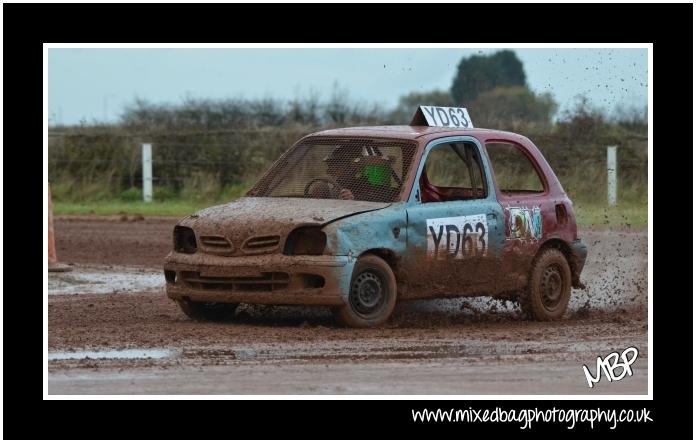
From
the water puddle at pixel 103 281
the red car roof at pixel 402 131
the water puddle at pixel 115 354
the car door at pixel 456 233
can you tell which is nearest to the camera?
the water puddle at pixel 115 354

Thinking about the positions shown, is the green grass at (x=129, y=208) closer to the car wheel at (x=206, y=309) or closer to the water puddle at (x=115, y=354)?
the car wheel at (x=206, y=309)

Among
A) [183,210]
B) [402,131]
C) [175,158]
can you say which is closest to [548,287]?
[402,131]

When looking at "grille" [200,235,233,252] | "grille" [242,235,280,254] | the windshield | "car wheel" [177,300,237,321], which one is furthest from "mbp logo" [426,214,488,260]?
"car wheel" [177,300,237,321]

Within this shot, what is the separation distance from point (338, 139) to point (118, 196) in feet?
60.9

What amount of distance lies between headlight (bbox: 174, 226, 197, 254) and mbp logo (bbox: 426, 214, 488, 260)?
6.01ft

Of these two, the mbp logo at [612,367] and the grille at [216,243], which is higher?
the grille at [216,243]

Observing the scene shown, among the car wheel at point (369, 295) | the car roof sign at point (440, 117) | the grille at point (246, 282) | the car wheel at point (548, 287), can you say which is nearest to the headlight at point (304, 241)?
the grille at point (246, 282)

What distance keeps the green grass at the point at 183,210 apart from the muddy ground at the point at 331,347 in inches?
332

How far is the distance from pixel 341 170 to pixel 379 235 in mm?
1005

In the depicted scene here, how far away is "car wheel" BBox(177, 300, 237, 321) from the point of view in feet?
38.0

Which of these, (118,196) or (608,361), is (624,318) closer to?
(608,361)

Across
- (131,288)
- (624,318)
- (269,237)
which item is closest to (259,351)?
(269,237)

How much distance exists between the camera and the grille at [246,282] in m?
10.8

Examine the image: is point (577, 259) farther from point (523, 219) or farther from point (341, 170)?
point (341, 170)
